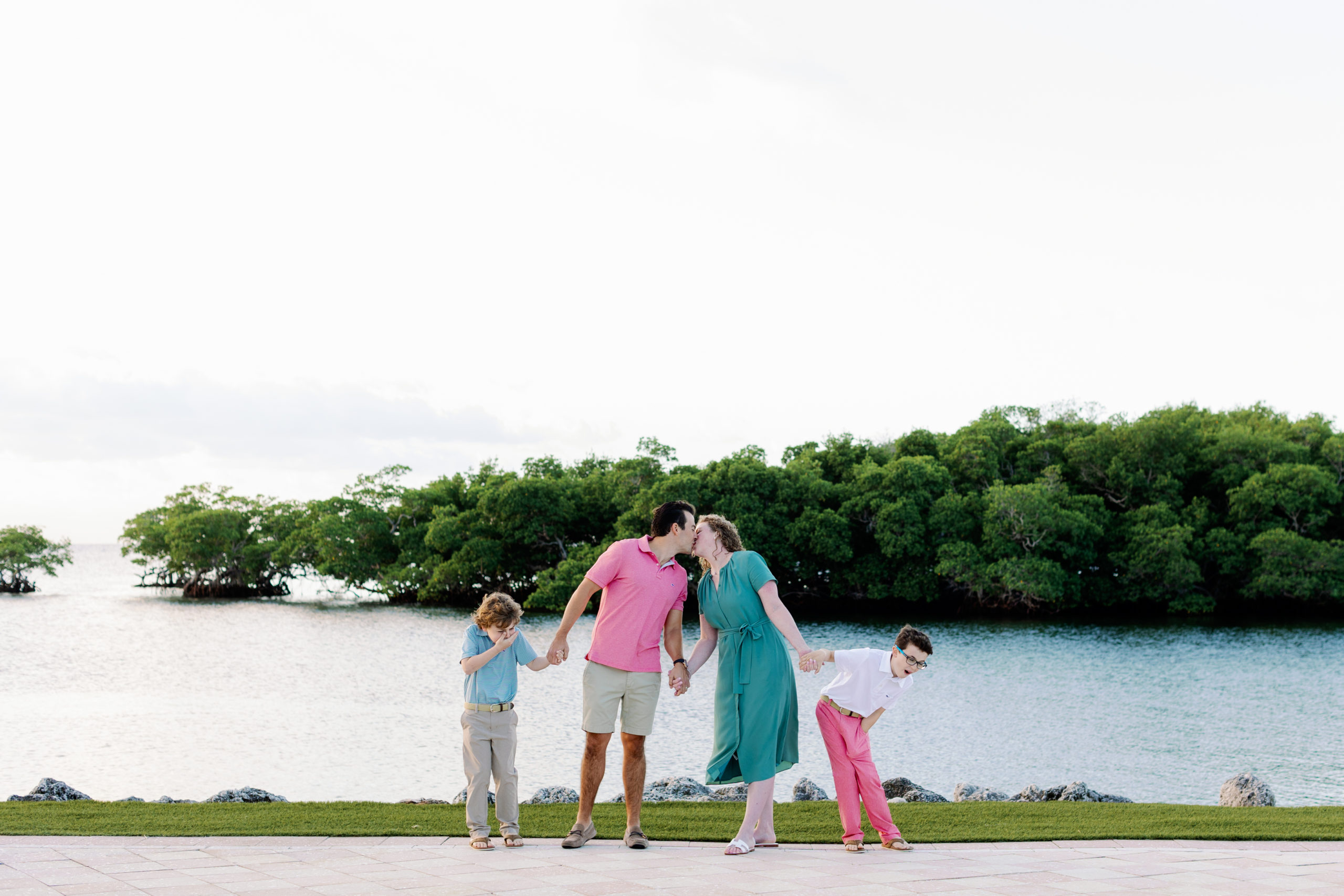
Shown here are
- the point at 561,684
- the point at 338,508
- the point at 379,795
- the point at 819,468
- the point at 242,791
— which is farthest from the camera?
the point at 338,508

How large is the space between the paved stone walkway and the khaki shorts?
735 millimetres

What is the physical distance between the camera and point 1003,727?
19.1 m

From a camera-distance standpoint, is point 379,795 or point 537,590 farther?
point 537,590

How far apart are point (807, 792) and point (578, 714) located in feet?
33.7

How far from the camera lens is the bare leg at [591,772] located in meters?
6.27

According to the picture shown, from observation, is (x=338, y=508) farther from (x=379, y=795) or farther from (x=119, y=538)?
(x=379, y=795)

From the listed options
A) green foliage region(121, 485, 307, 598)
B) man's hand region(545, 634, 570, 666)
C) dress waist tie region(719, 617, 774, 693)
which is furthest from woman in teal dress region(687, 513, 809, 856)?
green foliage region(121, 485, 307, 598)

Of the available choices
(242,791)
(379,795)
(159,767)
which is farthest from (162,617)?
(242,791)

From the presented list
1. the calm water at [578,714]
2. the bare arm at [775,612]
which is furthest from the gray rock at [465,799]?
the calm water at [578,714]

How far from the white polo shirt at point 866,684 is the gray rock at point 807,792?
5.07m

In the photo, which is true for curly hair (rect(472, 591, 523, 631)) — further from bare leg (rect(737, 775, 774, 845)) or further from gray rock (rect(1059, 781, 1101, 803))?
gray rock (rect(1059, 781, 1101, 803))

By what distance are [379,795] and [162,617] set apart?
36.3 m

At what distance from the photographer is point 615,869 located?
18.7 feet

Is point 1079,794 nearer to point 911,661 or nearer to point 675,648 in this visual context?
point 911,661
